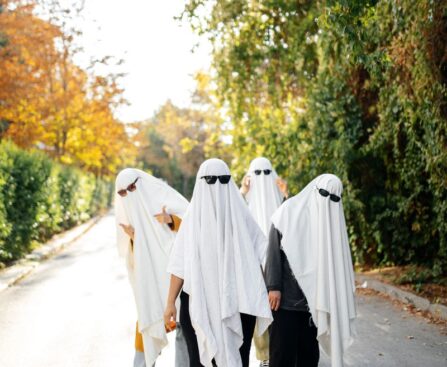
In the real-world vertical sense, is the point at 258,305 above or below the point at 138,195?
below

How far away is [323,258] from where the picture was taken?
5.17 m

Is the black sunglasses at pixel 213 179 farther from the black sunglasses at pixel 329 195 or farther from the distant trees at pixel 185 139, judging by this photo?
the distant trees at pixel 185 139

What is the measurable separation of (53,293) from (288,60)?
878 cm

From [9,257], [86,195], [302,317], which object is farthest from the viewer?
[86,195]

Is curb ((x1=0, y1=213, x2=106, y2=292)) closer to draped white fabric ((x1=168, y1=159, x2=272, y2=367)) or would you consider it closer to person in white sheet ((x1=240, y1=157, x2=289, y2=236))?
person in white sheet ((x1=240, y1=157, x2=289, y2=236))

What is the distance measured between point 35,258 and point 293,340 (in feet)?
39.9

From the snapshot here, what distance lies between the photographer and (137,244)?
557 cm

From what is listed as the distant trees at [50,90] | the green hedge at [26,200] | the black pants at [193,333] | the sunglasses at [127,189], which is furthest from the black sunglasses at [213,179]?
the distant trees at [50,90]

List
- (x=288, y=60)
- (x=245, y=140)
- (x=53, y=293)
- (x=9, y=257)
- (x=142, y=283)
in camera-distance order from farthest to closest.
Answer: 1. (x=245, y=140)
2. (x=288, y=60)
3. (x=9, y=257)
4. (x=53, y=293)
5. (x=142, y=283)

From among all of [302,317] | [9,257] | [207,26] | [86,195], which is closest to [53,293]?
[9,257]

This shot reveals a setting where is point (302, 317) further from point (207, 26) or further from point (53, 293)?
point (207, 26)

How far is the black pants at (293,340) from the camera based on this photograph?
191 inches

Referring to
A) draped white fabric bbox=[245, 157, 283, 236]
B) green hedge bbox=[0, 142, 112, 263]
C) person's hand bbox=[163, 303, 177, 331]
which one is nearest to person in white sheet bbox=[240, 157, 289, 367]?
draped white fabric bbox=[245, 157, 283, 236]

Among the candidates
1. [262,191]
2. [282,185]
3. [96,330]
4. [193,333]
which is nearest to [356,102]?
[282,185]
